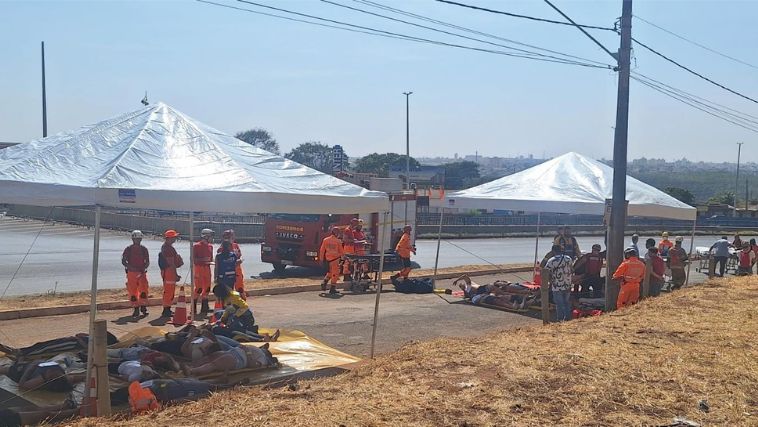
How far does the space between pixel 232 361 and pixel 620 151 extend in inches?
400

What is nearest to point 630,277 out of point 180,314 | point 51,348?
point 180,314

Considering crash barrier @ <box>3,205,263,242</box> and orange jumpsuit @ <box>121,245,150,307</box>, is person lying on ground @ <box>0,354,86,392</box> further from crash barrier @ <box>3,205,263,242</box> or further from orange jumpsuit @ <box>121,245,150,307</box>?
crash barrier @ <box>3,205,263,242</box>

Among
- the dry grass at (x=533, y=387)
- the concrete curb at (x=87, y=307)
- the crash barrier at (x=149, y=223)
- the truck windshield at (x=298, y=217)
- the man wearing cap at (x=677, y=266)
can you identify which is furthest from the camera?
the crash barrier at (x=149, y=223)

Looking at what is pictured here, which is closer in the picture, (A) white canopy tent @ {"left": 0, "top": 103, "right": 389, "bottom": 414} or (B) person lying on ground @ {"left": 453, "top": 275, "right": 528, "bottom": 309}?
(A) white canopy tent @ {"left": 0, "top": 103, "right": 389, "bottom": 414}

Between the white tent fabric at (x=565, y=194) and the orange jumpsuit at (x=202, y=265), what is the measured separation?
6.51 metres

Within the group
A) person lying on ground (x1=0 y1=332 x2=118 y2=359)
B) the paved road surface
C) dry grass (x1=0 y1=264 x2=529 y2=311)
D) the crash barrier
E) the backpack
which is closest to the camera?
the backpack

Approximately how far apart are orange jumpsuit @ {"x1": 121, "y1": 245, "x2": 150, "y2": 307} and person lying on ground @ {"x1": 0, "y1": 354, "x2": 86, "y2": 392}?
18.6 ft

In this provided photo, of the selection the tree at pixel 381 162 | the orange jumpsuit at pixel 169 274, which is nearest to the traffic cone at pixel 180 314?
the orange jumpsuit at pixel 169 274

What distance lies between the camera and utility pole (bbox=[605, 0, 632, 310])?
50.9 feet

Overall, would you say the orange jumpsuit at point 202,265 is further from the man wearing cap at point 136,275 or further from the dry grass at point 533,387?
the dry grass at point 533,387

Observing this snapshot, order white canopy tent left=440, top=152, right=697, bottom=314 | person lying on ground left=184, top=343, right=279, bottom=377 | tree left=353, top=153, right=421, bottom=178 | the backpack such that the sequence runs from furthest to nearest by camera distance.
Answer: tree left=353, top=153, right=421, bottom=178 < white canopy tent left=440, top=152, right=697, bottom=314 < person lying on ground left=184, top=343, right=279, bottom=377 < the backpack

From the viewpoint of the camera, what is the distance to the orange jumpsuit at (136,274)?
13.7 metres

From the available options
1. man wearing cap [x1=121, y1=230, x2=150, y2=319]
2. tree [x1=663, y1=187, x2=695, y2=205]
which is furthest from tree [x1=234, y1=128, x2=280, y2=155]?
man wearing cap [x1=121, y1=230, x2=150, y2=319]

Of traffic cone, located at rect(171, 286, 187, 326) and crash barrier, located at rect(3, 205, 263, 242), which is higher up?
crash barrier, located at rect(3, 205, 263, 242)
